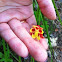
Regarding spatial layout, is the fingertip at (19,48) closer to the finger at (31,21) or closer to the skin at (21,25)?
the skin at (21,25)

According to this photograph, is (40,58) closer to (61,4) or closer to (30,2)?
(30,2)

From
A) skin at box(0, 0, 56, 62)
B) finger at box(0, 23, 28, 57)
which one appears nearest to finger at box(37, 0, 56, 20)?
skin at box(0, 0, 56, 62)

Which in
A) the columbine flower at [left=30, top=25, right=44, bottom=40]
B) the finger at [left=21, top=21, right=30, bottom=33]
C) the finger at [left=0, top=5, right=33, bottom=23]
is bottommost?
the columbine flower at [left=30, top=25, right=44, bottom=40]

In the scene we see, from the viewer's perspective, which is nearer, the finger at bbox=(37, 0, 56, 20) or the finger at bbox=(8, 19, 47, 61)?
the finger at bbox=(8, 19, 47, 61)

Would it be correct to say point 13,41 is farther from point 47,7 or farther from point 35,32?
point 47,7

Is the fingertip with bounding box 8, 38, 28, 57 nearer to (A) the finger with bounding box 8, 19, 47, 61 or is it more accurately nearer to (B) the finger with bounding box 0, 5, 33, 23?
(A) the finger with bounding box 8, 19, 47, 61

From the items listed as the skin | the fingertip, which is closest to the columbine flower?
the skin

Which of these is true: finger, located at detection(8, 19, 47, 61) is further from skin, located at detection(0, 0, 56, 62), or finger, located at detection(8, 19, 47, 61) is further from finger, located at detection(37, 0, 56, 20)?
finger, located at detection(37, 0, 56, 20)

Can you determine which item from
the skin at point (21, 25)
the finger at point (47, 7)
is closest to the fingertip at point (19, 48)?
the skin at point (21, 25)

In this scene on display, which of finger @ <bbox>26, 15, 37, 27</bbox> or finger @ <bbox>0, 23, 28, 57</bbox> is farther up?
finger @ <bbox>26, 15, 37, 27</bbox>

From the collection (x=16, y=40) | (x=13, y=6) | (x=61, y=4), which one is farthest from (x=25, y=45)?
(x=61, y=4)
